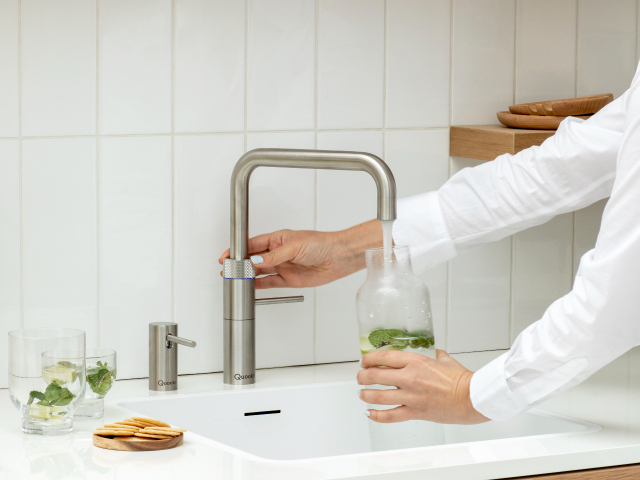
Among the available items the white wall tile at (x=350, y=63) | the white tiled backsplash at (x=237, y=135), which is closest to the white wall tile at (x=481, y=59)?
the white tiled backsplash at (x=237, y=135)

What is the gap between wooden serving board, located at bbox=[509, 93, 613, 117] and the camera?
53.6 inches

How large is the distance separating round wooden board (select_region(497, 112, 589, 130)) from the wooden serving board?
11mm

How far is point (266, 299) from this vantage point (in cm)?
128

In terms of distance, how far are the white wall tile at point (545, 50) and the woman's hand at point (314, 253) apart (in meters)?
0.42

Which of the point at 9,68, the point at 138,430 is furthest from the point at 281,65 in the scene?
the point at 138,430

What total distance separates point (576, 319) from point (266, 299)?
52 cm

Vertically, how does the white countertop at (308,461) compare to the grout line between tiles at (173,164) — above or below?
below

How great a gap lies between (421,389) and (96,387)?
0.39 meters

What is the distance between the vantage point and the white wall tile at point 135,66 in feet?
3.96

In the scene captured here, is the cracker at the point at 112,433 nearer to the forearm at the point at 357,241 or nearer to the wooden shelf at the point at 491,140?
the forearm at the point at 357,241

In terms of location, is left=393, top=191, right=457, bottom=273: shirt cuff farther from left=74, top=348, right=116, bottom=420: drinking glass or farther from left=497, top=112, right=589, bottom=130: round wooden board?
left=74, top=348, right=116, bottom=420: drinking glass

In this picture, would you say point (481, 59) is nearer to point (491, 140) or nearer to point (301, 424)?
point (491, 140)

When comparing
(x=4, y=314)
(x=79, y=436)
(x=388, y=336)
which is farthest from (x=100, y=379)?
(x=388, y=336)

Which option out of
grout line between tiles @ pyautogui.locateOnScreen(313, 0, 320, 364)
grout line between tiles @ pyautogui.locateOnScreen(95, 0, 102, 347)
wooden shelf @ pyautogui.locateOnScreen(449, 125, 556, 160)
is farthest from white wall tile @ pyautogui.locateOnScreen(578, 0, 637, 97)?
grout line between tiles @ pyautogui.locateOnScreen(95, 0, 102, 347)
